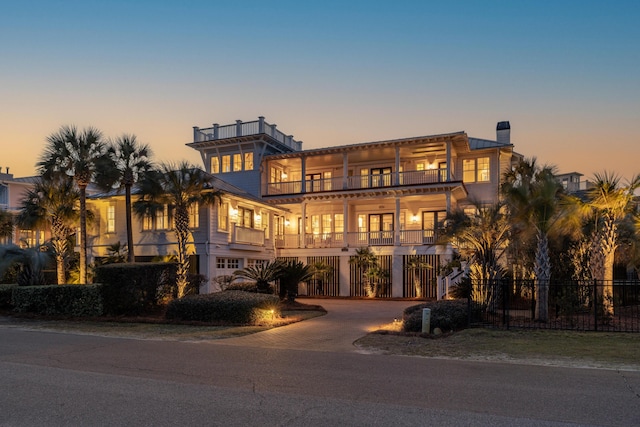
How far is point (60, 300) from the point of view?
17969mm

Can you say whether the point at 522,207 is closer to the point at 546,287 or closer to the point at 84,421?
the point at 546,287

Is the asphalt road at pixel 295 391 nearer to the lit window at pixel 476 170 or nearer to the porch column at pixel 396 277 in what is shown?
the porch column at pixel 396 277

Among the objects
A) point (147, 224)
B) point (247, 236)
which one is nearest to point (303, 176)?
point (247, 236)

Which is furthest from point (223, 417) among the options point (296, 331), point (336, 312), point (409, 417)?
point (336, 312)

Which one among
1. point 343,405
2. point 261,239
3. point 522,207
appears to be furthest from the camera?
point 261,239

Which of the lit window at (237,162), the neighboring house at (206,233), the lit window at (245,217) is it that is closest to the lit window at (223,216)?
the neighboring house at (206,233)

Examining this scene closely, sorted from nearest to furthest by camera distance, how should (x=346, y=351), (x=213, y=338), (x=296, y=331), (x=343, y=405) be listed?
(x=343, y=405), (x=346, y=351), (x=213, y=338), (x=296, y=331)

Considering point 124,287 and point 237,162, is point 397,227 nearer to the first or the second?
point 237,162

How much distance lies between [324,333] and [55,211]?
16.2 m

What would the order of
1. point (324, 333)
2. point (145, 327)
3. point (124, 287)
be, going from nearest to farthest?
point (324, 333), point (145, 327), point (124, 287)

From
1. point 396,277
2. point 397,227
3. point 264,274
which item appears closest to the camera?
point 264,274

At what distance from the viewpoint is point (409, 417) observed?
5789mm

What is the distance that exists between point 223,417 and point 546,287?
11.7 metres

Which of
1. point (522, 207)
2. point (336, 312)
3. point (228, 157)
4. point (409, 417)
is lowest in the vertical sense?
point (336, 312)
